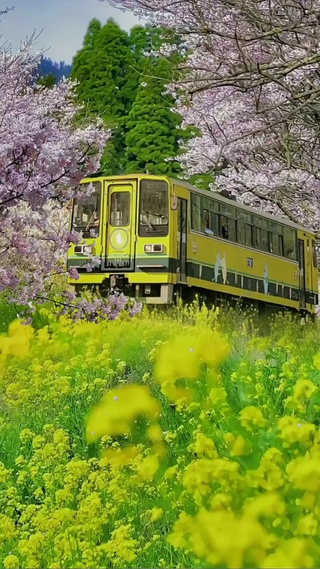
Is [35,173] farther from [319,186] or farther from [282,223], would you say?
[282,223]

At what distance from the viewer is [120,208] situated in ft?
39.2

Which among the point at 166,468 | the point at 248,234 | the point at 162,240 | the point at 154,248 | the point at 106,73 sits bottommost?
the point at 166,468

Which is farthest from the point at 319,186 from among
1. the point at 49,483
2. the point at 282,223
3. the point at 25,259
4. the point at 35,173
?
the point at 49,483

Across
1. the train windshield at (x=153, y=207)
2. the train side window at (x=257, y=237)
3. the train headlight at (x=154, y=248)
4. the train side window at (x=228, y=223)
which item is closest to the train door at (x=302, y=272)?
the train side window at (x=257, y=237)

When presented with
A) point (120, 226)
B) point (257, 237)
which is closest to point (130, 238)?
point (120, 226)

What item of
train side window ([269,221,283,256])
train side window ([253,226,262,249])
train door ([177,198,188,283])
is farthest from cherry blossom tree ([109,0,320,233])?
train door ([177,198,188,283])

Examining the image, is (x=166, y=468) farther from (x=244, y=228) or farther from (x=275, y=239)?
(x=275, y=239)

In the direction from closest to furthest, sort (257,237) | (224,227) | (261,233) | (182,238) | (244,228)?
(182,238), (224,227), (244,228), (257,237), (261,233)

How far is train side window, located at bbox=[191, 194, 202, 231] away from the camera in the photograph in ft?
39.0

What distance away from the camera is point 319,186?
12.5m

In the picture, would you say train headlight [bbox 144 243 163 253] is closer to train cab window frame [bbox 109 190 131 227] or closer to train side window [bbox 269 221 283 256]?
train cab window frame [bbox 109 190 131 227]

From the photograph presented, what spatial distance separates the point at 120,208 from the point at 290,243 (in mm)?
5118

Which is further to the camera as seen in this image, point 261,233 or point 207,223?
point 261,233

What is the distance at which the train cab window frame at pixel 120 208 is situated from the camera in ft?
39.0
